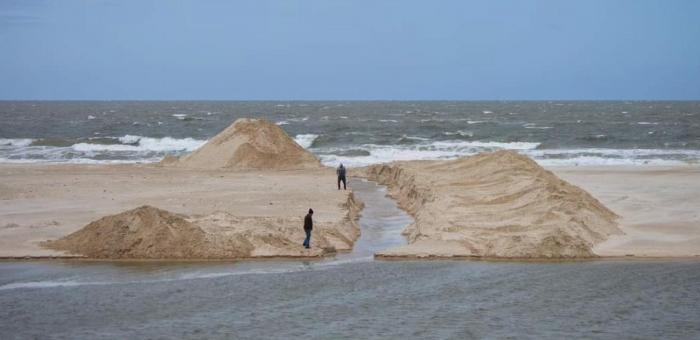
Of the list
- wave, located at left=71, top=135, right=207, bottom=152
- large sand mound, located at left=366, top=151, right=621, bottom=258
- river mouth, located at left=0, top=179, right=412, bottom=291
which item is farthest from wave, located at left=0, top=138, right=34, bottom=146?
river mouth, located at left=0, top=179, right=412, bottom=291

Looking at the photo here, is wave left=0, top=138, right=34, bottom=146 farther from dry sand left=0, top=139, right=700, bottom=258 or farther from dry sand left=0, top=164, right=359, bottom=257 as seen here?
dry sand left=0, top=139, right=700, bottom=258

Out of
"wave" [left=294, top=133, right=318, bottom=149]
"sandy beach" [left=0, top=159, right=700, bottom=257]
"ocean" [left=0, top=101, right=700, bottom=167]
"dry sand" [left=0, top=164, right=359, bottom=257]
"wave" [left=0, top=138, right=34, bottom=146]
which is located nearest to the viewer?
"dry sand" [left=0, top=164, right=359, bottom=257]

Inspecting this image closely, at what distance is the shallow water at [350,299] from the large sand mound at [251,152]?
20070 mm

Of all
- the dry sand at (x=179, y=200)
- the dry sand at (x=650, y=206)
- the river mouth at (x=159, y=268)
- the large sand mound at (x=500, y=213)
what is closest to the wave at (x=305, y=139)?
the dry sand at (x=179, y=200)

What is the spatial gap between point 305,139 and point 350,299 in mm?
47664

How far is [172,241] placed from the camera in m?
18.5

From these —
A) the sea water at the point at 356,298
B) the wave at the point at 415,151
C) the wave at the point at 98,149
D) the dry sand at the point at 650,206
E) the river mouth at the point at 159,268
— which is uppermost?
the dry sand at the point at 650,206

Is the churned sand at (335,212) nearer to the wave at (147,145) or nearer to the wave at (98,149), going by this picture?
the wave at (98,149)

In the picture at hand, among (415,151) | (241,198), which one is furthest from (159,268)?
(415,151)

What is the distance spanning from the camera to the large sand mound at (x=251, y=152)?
38.3 m

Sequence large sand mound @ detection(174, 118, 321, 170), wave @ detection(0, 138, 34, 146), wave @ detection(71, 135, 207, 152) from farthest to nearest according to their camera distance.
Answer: wave @ detection(0, 138, 34, 146) → wave @ detection(71, 135, 207, 152) → large sand mound @ detection(174, 118, 321, 170)

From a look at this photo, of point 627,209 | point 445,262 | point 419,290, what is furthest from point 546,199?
point 419,290

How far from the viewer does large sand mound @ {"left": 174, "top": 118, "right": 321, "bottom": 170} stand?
126ft

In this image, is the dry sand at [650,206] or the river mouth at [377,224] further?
the river mouth at [377,224]
